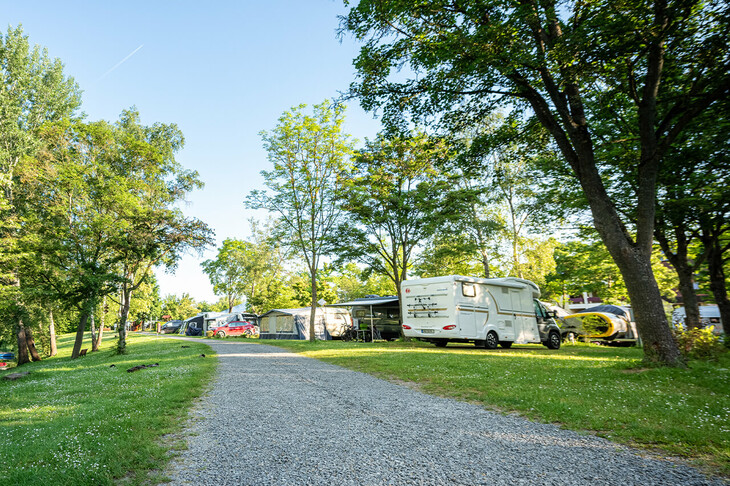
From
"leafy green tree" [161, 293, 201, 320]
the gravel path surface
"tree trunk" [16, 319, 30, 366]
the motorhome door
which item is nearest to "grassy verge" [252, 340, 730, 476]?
the gravel path surface

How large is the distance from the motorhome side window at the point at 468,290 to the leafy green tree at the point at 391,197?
474cm

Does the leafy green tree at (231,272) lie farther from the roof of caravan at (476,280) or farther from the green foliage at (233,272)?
the roof of caravan at (476,280)

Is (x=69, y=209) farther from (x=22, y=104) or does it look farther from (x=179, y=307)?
(x=179, y=307)

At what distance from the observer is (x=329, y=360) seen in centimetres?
1144

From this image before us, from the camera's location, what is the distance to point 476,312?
14.5m

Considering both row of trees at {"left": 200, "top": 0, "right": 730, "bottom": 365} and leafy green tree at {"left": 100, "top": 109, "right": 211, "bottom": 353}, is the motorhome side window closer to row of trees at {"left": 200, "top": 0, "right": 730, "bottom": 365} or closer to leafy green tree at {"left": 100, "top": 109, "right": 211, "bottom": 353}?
row of trees at {"left": 200, "top": 0, "right": 730, "bottom": 365}

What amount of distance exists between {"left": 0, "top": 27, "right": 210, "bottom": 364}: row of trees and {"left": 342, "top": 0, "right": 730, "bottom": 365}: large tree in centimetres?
1383

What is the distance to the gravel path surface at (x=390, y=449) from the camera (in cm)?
288

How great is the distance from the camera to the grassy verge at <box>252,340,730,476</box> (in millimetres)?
3621

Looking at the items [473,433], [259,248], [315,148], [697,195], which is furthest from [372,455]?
[259,248]

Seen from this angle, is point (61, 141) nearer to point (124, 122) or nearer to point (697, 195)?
point (124, 122)

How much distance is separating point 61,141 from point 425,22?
19.7 m

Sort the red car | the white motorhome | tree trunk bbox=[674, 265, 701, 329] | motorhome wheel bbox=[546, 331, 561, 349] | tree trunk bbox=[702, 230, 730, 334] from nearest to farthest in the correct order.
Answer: tree trunk bbox=[674, 265, 701, 329]
tree trunk bbox=[702, 230, 730, 334]
the white motorhome
motorhome wheel bbox=[546, 331, 561, 349]
the red car

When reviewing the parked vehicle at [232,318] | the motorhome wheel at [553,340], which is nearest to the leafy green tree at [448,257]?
the motorhome wheel at [553,340]
